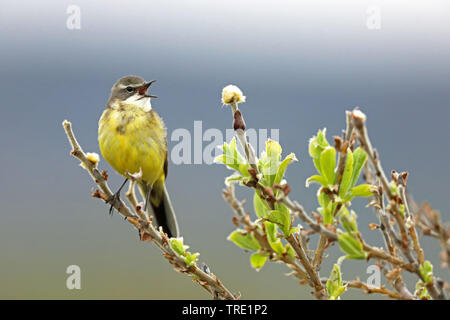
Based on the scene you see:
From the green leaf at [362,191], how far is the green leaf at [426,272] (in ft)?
0.61

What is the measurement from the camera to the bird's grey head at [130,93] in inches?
132

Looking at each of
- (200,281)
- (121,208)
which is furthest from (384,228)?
(121,208)

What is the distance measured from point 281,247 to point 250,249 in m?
0.06

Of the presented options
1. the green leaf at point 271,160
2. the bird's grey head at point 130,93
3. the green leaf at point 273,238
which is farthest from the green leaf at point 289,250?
the bird's grey head at point 130,93

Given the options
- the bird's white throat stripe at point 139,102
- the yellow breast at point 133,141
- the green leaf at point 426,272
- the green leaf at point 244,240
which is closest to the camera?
the green leaf at point 426,272

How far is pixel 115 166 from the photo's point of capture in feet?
9.52

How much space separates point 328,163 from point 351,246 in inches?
7.4

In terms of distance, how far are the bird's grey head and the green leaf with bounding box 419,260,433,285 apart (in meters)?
2.64

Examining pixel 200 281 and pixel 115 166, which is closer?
pixel 200 281

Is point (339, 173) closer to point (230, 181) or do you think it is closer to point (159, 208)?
point (230, 181)

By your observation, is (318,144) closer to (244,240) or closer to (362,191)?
(362,191)

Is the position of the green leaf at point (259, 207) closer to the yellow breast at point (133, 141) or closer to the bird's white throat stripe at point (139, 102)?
the yellow breast at point (133, 141)

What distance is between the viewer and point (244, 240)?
0.97 meters

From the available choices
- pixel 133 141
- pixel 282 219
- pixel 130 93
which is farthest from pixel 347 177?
pixel 130 93
